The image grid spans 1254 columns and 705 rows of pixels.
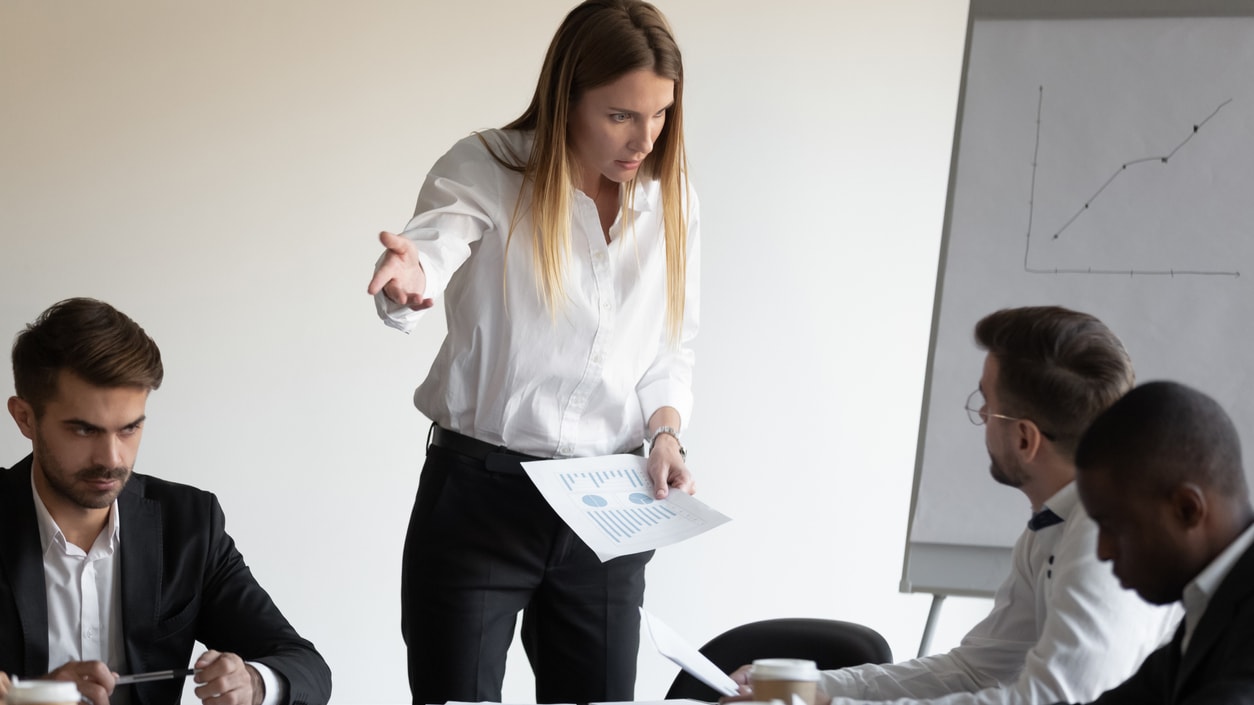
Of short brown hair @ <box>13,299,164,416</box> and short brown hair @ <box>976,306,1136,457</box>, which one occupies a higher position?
short brown hair @ <box>976,306,1136,457</box>

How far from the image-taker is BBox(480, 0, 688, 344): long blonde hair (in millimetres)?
2066

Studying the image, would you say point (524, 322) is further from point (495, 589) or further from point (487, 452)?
point (495, 589)

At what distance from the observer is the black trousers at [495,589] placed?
2162mm

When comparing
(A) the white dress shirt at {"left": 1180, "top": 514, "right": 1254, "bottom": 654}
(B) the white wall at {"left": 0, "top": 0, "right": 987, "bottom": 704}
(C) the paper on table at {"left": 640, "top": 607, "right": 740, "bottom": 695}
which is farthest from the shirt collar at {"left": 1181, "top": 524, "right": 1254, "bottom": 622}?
(B) the white wall at {"left": 0, "top": 0, "right": 987, "bottom": 704}

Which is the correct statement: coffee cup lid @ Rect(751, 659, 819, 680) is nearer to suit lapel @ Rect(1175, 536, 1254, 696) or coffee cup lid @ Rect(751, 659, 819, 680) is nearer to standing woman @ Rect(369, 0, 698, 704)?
suit lapel @ Rect(1175, 536, 1254, 696)

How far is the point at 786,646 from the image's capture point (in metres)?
2.38

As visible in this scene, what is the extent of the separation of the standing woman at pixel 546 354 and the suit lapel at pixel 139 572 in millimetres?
429

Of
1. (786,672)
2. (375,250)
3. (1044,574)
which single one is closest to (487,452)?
(786,672)

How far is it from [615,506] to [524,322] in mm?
357

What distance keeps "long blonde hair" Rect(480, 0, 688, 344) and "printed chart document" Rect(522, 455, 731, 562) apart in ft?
0.96

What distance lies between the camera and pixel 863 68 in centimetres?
373

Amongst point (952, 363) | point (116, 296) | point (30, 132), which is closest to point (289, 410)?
point (116, 296)

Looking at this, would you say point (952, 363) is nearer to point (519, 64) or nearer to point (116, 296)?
point (519, 64)

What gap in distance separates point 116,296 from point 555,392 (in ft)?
5.83
